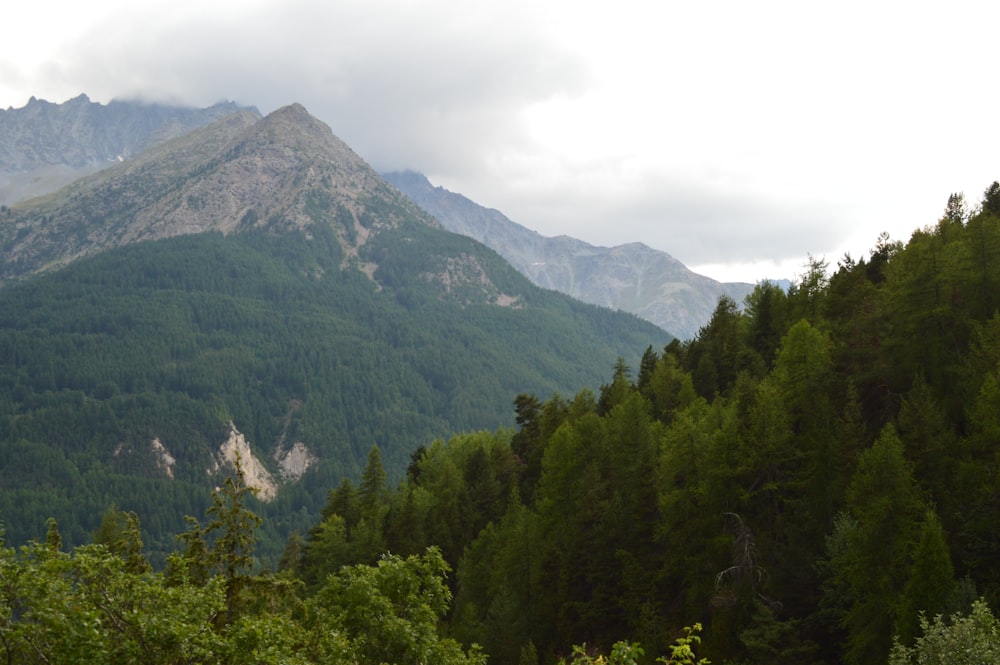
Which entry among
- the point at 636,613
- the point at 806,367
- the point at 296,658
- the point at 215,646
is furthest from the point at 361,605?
the point at 806,367

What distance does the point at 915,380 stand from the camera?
4441 cm

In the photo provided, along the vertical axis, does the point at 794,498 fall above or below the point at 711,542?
above

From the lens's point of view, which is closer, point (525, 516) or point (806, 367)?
point (806, 367)

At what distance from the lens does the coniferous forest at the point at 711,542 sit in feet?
60.2

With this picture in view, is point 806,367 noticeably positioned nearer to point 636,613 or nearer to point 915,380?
point 915,380

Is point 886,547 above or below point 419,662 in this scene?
above

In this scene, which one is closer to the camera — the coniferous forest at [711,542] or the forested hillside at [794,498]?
the coniferous forest at [711,542]

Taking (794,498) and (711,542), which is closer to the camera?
(711,542)

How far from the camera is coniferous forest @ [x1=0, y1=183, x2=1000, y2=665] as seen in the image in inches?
722

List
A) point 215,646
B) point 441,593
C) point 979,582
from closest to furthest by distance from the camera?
point 215,646
point 441,593
point 979,582

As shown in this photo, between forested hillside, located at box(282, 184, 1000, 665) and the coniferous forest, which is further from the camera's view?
forested hillside, located at box(282, 184, 1000, 665)

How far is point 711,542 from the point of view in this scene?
151ft

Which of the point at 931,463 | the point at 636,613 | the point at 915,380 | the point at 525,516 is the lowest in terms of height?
the point at 636,613

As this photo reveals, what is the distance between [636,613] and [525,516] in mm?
15311
